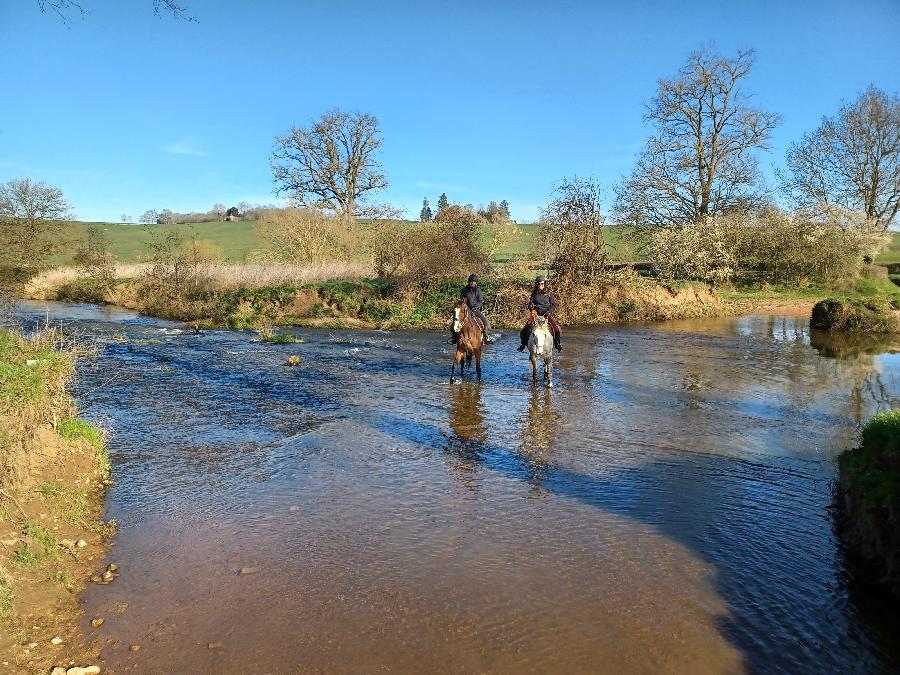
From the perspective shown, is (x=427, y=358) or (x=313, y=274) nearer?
(x=427, y=358)

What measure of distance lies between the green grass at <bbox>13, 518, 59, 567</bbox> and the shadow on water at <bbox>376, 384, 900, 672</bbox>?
4.76m

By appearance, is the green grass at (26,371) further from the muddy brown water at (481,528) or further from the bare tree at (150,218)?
the bare tree at (150,218)

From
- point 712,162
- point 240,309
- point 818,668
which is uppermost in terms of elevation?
point 712,162

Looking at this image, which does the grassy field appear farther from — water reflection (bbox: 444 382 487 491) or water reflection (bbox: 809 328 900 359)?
water reflection (bbox: 444 382 487 491)

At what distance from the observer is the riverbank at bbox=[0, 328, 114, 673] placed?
461cm

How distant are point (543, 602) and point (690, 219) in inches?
1493

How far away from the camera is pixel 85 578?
555 centimetres

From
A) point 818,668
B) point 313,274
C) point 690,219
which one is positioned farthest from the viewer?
point 690,219

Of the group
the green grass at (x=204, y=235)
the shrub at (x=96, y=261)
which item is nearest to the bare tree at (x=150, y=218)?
the green grass at (x=204, y=235)

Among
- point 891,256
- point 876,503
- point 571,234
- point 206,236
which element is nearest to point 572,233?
point 571,234

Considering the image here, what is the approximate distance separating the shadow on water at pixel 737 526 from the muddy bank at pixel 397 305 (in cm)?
1610

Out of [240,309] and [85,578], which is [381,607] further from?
[240,309]

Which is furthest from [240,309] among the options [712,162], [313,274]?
[712,162]

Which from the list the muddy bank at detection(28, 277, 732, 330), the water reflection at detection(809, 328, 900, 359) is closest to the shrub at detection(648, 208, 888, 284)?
the muddy bank at detection(28, 277, 732, 330)
